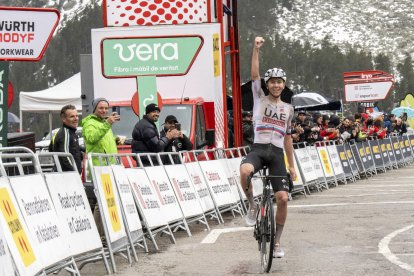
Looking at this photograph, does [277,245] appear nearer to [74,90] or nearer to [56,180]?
[56,180]

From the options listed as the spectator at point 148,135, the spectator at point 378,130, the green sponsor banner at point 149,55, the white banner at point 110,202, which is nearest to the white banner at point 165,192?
the spectator at point 148,135

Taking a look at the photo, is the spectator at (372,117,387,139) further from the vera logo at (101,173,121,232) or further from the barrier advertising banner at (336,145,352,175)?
the vera logo at (101,173,121,232)

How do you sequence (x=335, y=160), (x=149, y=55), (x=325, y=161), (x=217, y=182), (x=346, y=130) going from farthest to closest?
(x=346, y=130) < (x=335, y=160) < (x=325, y=161) < (x=149, y=55) < (x=217, y=182)

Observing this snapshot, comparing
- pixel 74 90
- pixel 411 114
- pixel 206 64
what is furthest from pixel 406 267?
pixel 411 114

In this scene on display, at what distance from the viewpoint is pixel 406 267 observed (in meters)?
10.6

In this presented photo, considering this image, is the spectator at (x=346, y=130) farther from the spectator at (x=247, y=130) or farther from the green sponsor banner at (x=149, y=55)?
the green sponsor banner at (x=149, y=55)

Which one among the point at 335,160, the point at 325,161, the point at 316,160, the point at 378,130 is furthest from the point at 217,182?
the point at 378,130

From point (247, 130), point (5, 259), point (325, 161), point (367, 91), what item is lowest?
point (325, 161)

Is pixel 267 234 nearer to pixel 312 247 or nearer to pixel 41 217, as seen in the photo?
pixel 312 247

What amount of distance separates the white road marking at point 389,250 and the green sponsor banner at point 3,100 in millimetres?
4015

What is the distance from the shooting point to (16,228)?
8289 mm

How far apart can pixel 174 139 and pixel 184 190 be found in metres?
1.65

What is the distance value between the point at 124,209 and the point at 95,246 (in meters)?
1.40

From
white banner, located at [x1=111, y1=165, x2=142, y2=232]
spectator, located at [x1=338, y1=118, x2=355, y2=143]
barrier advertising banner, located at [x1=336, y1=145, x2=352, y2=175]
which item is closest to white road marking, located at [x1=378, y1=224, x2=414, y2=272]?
white banner, located at [x1=111, y1=165, x2=142, y2=232]
